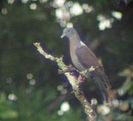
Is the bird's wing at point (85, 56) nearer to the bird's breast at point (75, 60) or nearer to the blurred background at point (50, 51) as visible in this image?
the bird's breast at point (75, 60)

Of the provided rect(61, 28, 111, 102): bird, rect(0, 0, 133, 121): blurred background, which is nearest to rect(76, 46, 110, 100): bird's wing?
rect(61, 28, 111, 102): bird

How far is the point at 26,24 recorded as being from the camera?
4703 millimetres

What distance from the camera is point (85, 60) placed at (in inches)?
92.0

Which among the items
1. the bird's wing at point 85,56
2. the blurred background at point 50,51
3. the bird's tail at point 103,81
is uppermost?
the blurred background at point 50,51

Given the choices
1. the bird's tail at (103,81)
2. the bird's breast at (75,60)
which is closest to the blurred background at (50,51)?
the bird's breast at (75,60)

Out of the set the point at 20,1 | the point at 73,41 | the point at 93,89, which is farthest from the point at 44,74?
the point at 73,41

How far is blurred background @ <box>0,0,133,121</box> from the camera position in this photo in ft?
13.4

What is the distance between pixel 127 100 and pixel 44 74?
98cm

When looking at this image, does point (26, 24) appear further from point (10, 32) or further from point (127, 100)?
point (127, 100)

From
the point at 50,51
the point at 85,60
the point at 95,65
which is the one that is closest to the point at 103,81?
the point at 95,65

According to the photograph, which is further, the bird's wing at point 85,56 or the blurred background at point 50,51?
the blurred background at point 50,51

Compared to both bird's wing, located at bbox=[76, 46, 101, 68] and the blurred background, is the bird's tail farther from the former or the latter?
the blurred background

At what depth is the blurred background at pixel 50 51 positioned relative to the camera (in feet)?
13.4

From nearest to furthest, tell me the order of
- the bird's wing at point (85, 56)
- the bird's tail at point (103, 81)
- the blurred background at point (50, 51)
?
the bird's tail at point (103, 81) < the bird's wing at point (85, 56) < the blurred background at point (50, 51)
